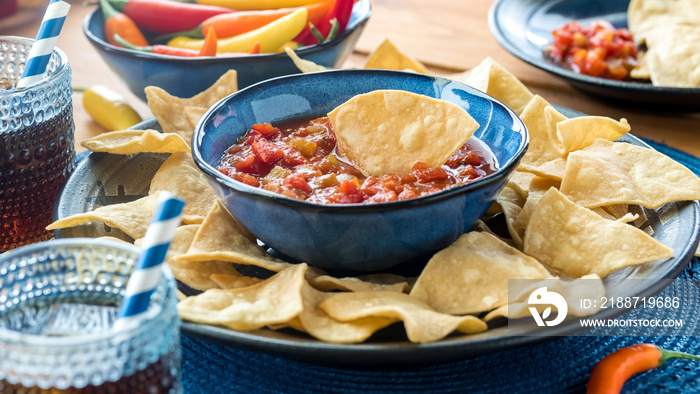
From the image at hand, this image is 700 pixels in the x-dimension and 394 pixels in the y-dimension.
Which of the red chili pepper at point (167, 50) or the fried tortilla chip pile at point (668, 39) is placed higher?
the fried tortilla chip pile at point (668, 39)

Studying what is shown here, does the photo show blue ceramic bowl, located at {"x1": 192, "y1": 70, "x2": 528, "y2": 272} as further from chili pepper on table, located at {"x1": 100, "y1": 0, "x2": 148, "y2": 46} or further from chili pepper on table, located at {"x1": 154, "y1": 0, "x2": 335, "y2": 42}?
chili pepper on table, located at {"x1": 100, "y1": 0, "x2": 148, "y2": 46}

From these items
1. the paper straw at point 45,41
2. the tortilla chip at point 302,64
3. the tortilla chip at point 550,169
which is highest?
the paper straw at point 45,41

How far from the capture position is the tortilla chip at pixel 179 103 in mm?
2197

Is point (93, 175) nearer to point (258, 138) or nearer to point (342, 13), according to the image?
point (258, 138)

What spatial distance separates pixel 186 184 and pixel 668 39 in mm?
2093

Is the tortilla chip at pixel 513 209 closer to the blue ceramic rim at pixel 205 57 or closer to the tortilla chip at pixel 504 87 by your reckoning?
the tortilla chip at pixel 504 87

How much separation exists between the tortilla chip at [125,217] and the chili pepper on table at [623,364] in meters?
1.11

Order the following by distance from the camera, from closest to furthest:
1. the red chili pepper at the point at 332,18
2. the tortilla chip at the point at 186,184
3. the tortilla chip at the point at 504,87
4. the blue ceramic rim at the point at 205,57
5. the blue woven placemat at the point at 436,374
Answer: the blue woven placemat at the point at 436,374 → the tortilla chip at the point at 186,184 → the tortilla chip at the point at 504,87 → the blue ceramic rim at the point at 205,57 → the red chili pepper at the point at 332,18

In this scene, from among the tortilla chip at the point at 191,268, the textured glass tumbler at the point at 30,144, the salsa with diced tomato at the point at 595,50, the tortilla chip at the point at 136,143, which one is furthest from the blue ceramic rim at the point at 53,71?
the salsa with diced tomato at the point at 595,50

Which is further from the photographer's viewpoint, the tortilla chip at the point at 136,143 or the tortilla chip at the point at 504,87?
the tortilla chip at the point at 504,87

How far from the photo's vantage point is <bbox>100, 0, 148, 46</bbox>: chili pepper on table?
2.86 metres

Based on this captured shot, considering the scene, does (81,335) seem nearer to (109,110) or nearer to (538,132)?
(538,132)

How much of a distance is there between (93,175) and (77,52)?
5.50ft

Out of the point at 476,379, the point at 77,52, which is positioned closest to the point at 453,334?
the point at 476,379
